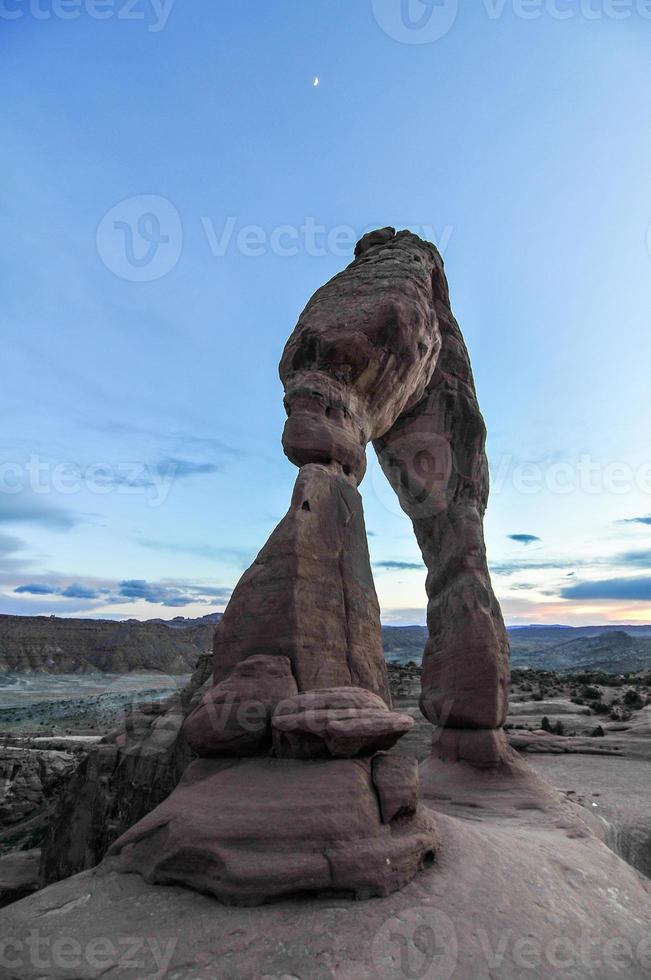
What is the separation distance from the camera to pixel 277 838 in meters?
3.72

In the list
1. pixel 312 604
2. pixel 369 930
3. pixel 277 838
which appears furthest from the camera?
pixel 312 604

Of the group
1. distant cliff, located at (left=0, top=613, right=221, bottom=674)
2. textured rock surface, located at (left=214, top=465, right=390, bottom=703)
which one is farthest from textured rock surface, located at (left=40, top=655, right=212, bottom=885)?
distant cliff, located at (left=0, top=613, right=221, bottom=674)

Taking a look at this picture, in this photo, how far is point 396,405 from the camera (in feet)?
28.5

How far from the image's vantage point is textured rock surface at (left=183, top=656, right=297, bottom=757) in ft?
15.0

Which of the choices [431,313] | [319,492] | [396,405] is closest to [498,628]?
[396,405]

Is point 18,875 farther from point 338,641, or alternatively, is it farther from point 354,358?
point 354,358

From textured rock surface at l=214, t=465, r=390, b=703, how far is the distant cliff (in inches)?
2521

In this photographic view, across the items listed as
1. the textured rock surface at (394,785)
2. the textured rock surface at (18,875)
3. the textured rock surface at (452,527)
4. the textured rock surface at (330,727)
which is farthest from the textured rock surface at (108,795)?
the textured rock surface at (394,785)

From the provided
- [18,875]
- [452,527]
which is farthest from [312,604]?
[18,875]

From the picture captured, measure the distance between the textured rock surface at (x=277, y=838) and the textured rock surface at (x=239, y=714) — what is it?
0.23 m

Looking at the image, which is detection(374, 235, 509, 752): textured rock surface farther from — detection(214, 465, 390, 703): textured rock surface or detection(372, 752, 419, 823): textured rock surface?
detection(372, 752, 419, 823): textured rock surface

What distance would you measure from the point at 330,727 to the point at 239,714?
89cm

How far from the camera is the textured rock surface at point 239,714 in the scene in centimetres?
456

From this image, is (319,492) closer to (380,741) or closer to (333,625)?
(333,625)
